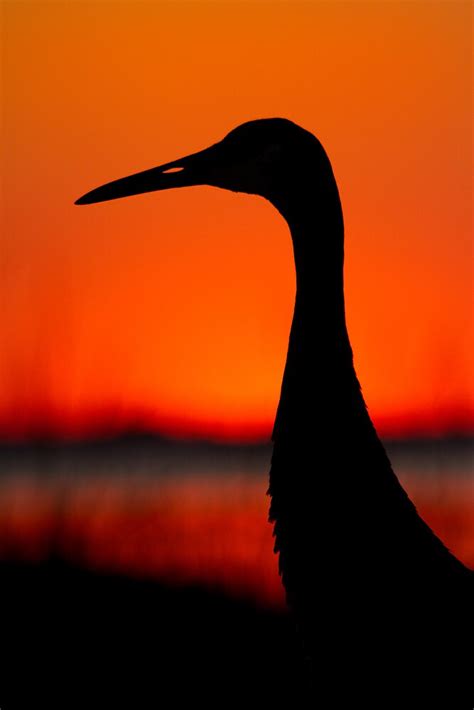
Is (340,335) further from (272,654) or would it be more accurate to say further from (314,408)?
(272,654)

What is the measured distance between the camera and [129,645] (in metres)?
7.77

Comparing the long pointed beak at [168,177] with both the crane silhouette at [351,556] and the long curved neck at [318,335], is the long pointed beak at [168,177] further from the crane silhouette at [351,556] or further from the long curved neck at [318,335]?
the crane silhouette at [351,556]

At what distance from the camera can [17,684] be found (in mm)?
7121

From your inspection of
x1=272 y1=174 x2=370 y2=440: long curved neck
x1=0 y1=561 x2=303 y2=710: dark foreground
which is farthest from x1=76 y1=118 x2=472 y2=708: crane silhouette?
x1=0 y1=561 x2=303 y2=710: dark foreground

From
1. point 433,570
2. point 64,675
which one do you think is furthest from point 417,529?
point 64,675

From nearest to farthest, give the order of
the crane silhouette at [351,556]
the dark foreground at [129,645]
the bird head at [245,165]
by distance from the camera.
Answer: the crane silhouette at [351,556], the bird head at [245,165], the dark foreground at [129,645]

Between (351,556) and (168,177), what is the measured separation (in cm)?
130

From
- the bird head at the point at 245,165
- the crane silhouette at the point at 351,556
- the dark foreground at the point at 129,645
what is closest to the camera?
the crane silhouette at the point at 351,556

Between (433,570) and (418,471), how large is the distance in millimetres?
3955

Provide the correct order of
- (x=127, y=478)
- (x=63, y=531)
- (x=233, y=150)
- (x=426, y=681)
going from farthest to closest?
(x=127, y=478) < (x=63, y=531) < (x=233, y=150) < (x=426, y=681)

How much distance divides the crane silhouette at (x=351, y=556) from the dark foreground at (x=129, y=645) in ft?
6.12

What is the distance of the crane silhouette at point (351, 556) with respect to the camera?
5.18 m

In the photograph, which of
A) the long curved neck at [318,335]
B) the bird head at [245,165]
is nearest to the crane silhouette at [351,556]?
the long curved neck at [318,335]

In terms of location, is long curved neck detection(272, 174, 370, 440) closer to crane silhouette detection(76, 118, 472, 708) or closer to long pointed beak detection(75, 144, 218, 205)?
crane silhouette detection(76, 118, 472, 708)
